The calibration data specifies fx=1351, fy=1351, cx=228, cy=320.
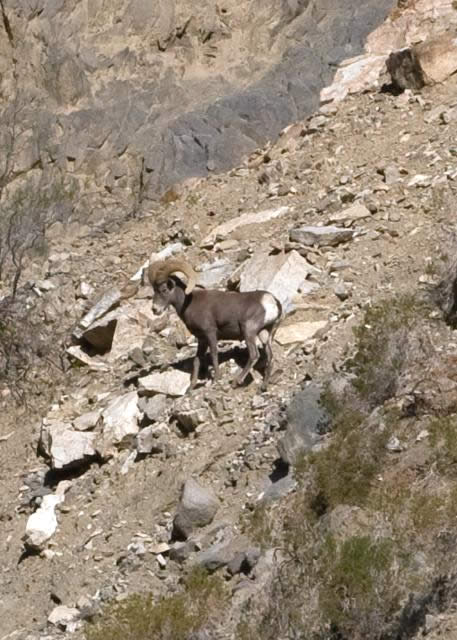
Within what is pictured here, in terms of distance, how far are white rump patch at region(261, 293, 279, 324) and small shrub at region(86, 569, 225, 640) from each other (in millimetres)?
3681

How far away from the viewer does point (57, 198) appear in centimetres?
1948

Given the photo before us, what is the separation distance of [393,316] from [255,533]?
273 cm

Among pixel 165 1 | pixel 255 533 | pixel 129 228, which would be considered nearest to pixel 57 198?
pixel 129 228

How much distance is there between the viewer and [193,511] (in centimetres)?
1068

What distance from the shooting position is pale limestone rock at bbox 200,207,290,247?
16.2 meters

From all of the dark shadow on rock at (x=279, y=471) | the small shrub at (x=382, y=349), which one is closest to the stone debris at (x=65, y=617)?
the dark shadow on rock at (x=279, y=471)

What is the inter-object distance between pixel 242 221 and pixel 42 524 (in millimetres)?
5642

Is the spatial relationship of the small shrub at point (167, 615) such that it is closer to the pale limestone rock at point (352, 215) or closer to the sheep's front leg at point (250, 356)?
the sheep's front leg at point (250, 356)

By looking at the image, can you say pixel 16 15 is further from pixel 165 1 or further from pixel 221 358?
pixel 221 358

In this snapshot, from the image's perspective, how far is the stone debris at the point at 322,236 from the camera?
47.0 ft

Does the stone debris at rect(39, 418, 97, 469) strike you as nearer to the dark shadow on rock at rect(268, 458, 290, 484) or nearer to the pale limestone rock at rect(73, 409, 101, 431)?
the pale limestone rock at rect(73, 409, 101, 431)

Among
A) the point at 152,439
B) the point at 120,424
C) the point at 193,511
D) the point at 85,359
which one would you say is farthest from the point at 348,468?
the point at 85,359

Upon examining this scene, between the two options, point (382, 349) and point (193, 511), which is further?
point (382, 349)

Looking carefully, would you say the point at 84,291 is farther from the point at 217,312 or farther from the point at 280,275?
the point at 217,312
